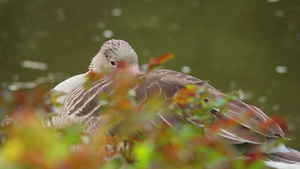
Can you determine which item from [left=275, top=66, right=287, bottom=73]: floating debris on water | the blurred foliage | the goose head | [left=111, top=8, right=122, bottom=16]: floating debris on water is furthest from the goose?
[left=111, top=8, right=122, bottom=16]: floating debris on water

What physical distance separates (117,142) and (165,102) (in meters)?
2.28

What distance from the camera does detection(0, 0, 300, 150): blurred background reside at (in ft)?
33.3

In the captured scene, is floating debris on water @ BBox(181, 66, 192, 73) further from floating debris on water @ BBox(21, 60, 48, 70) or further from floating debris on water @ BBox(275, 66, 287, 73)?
floating debris on water @ BBox(21, 60, 48, 70)

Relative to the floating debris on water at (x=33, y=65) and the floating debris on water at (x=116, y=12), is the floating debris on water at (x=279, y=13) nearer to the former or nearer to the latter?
the floating debris on water at (x=116, y=12)

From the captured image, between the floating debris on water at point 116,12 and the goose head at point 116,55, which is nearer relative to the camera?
the goose head at point 116,55

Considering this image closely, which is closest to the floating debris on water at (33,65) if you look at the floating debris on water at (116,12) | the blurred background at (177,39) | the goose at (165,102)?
the blurred background at (177,39)

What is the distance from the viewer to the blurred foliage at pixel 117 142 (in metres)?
1.45

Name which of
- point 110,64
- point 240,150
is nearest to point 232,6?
point 110,64

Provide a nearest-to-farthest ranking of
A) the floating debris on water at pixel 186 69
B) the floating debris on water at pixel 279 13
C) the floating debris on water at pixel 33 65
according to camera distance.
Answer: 1. the floating debris on water at pixel 186 69
2. the floating debris on water at pixel 33 65
3. the floating debris on water at pixel 279 13

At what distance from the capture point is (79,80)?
18.8ft

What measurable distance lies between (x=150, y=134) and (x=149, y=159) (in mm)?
274

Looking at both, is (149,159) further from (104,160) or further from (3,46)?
(3,46)

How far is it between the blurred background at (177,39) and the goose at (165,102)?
3948mm

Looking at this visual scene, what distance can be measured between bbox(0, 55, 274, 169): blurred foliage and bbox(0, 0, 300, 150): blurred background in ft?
22.4
